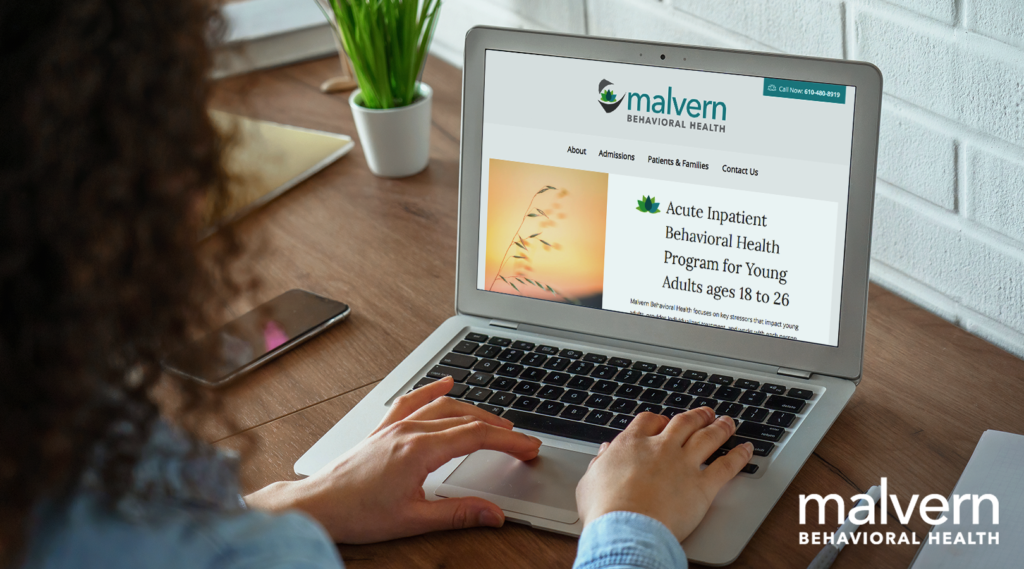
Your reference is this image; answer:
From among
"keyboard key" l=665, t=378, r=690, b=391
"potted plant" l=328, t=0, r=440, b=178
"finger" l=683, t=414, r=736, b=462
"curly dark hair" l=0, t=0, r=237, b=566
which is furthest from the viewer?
"potted plant" l=328, t=0, r=440, b=178

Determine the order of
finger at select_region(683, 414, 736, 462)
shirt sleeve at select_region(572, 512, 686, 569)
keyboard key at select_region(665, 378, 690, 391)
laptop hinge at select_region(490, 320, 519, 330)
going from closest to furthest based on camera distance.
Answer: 1. shirt sleeve at select_region(572, 512, 686, 569)
2. finger at select_region(683, 414, 736, 462)
3. keyboard key at select_region(665, 378, 690, 391)
4. laptop hinge at select_region(490, 320, 519, 330)

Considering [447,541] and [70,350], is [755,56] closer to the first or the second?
[447,541]

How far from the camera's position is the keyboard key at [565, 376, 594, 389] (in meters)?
0.87

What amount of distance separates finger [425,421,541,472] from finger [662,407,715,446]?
0.12 meters

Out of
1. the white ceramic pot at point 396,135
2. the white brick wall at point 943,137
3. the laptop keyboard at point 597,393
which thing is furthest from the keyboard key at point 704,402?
the white ceramic pot at point 396,135

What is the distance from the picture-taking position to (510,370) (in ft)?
2.97

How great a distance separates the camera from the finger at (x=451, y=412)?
2.65ft

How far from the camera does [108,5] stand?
420mm

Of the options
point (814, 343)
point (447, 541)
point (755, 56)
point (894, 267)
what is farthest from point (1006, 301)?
point (447, 541)

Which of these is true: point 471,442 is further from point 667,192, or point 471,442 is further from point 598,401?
point 667,192

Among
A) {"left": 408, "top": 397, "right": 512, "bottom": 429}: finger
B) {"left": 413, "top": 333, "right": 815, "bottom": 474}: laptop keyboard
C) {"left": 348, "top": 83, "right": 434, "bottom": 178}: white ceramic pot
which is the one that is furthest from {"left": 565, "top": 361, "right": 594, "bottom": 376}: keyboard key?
{"left": 348, "top": 83, "right": 434, "bottom": 178}: white ceramic pot

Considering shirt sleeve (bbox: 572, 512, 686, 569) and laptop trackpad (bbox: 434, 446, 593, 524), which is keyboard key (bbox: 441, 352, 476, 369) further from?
shirt sleeve (bbox: 572, 512, 686, 569)

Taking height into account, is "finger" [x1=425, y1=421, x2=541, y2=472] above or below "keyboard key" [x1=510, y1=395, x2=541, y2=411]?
above

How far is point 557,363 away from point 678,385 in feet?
0.41
